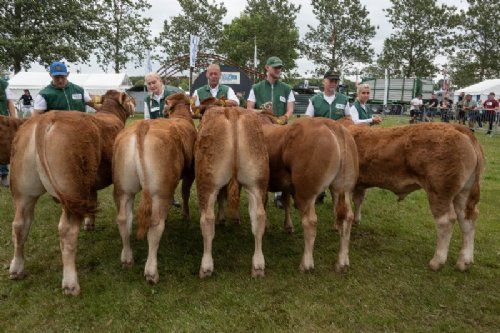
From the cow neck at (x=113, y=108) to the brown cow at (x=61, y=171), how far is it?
1740 millimetres

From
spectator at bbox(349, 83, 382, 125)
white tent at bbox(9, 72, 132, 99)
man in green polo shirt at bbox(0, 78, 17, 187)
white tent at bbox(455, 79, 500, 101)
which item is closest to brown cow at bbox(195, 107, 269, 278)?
spectator at bbox(349, 83, 382, 125)

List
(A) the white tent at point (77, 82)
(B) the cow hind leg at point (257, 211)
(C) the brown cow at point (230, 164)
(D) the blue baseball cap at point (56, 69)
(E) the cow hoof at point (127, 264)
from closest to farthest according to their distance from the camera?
(C) the brown cow at point (230, 164)
(B) the cow hind leg at point (257, 211)
(E) the cow hoof at point (127, 264)
(D) the blue baseball cap at point (56, 69)
(A) the white tent at point (77, 82)

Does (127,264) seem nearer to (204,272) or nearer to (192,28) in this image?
(204,272)

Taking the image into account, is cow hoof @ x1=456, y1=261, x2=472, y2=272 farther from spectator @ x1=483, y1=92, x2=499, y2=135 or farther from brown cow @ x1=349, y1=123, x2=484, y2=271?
spectator @ x1=483, y1=92, x2=499, y2=135

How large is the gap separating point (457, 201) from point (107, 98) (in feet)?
16.8

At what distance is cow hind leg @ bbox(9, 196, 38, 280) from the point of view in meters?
3.92

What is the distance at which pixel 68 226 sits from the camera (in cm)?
374

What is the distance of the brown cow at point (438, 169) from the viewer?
431 centimetres

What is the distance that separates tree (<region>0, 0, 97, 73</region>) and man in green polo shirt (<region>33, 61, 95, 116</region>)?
903 inches

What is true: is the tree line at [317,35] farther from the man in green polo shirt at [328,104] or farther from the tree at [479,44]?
the man in green polo shirt at [328,104]

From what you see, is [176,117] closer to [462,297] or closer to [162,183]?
[162,183]

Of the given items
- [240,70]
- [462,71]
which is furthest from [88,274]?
[462,71]

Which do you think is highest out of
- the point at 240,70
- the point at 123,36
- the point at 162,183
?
the point at 123,36

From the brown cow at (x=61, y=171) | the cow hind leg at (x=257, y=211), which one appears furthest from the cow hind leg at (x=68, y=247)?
the cow hind leg at (x=257, y=211)
